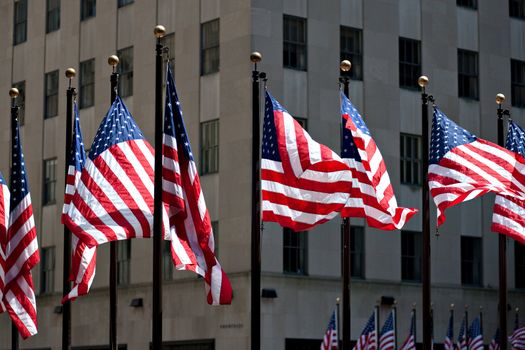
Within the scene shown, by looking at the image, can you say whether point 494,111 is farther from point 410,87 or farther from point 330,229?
point 330,229

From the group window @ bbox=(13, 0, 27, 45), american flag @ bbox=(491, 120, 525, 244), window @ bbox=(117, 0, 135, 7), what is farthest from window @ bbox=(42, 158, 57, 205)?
american flag @ bbox=(491, 120, 525, 244)

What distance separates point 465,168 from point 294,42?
61.9 ft

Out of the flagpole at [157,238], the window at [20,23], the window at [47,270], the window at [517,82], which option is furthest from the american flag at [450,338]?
the window at [20,23]

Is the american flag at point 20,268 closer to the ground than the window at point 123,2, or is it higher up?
closer to the ground

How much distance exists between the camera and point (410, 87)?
4997 centimetres

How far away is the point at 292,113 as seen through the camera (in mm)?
46062

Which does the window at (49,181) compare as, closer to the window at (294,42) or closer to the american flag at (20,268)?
the window at (294,42)

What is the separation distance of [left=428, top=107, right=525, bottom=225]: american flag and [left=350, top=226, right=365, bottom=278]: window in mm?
18218

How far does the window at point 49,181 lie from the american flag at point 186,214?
93.3ft

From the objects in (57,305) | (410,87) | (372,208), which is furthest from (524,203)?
(57,305)

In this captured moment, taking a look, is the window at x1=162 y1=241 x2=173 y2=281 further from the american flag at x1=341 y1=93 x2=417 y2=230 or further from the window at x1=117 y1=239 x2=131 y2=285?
the american flag at x1=341 y1=93 x2=417 y2=230

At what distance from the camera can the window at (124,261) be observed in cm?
5006

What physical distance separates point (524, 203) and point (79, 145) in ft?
33.6

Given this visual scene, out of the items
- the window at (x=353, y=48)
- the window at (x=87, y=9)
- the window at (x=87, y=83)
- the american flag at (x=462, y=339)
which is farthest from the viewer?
the window at (x=87, y=9)
